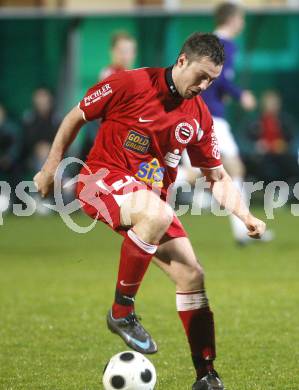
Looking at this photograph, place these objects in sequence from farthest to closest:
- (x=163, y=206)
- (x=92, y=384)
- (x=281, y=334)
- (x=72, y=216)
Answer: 1. (x=72, y=216)
2. (x=281, y=334)
3. (x=92, y=384)
4. (x=163, y=206)

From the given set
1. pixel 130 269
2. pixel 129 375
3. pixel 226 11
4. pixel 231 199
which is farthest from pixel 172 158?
pixel 226 11

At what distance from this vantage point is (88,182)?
5613 millimetres

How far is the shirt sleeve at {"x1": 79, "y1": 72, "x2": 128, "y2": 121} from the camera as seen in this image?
5559 millimetres

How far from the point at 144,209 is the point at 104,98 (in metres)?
0.78

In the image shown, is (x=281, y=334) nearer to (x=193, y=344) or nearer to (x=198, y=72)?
(x=193, y=344)

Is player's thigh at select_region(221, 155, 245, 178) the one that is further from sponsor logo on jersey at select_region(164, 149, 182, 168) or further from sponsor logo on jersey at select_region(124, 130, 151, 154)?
sponsor logo on jersey at select_region(124, 130, 151, 154)

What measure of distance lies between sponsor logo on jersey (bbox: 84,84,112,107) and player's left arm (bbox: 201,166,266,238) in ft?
2.39

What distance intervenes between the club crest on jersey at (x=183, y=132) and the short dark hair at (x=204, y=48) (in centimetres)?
41

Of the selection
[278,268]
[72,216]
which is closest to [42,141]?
[72,216]

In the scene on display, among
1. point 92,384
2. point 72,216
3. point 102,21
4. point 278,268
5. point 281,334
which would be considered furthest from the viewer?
point 102,21

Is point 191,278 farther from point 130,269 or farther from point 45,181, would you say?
point 45,181

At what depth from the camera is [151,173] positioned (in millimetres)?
5613

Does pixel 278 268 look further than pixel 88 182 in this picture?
Yes

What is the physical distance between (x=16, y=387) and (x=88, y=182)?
1.19 m
